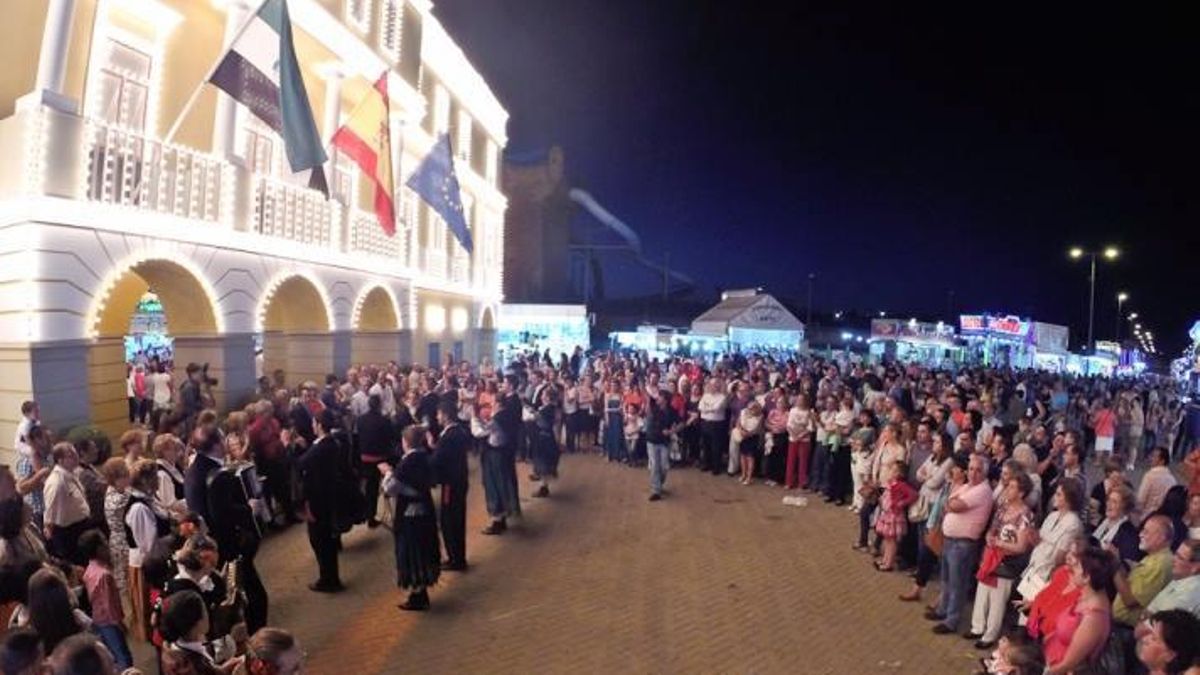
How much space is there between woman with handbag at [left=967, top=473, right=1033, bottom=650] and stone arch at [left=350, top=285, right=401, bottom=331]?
15.7 metres

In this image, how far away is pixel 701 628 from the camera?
7402 millimetres

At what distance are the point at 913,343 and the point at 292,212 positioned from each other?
31104mm

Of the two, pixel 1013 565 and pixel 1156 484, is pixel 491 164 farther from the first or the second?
pixel 1013 565

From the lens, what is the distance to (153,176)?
11.2m

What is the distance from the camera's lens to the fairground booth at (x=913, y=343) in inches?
1435

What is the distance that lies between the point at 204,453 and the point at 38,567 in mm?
1955

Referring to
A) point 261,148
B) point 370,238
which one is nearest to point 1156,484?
point 261,148

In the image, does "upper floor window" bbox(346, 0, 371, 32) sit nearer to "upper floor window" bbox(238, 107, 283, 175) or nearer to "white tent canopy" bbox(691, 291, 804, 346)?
"upper floor window" bbox(238, 107, 283, 175)

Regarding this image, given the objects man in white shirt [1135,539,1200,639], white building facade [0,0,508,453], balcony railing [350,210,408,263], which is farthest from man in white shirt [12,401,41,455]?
man in white shirt [1135,539,1200,639]

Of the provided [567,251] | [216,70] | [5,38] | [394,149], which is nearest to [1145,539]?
[216,70]

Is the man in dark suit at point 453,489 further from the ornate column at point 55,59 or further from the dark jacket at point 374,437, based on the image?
the ornate column at point 55,59

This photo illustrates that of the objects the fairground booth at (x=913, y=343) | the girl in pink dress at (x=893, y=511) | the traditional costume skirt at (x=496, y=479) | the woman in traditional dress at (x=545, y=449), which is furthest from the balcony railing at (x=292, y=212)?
the fairground booth at (x=913, y=343)

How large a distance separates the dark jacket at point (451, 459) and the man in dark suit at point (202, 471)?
2.56 metres

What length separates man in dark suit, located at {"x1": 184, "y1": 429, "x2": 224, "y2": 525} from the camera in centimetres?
649
